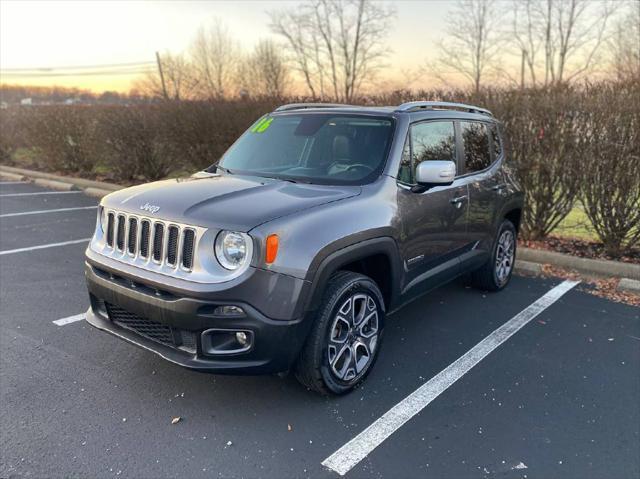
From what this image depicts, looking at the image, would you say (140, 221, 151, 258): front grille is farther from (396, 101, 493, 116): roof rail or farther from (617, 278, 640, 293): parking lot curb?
(617, 278, 640, 293): parking lot curb

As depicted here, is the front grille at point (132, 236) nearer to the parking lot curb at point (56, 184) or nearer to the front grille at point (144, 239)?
the front grille at point (144, 239)

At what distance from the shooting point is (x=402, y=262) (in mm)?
3584

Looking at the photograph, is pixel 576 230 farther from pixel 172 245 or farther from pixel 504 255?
pixel 172 245

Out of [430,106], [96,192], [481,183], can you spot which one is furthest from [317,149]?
[96,192]

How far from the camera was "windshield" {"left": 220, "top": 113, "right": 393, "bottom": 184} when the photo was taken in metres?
3.62

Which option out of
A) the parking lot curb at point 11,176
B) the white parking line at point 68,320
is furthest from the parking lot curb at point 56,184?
the white parking line at point 68,320

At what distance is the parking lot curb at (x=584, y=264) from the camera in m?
5.79

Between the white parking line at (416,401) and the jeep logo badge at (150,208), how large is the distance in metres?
1.70

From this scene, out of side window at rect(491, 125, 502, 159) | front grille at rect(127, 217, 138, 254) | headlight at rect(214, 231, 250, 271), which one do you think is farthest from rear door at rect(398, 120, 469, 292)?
front grille at rect(127, 217, 138, 254)

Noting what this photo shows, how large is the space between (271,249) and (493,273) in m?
3.20

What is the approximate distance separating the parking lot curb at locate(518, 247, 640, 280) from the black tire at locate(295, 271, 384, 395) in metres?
3.81

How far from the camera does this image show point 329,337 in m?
3.06

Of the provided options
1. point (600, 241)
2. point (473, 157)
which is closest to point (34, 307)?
point (473, 157)

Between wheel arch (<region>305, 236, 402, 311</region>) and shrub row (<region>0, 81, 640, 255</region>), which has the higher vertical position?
shrub row (<region>0, 81, 640, 255</region>)
